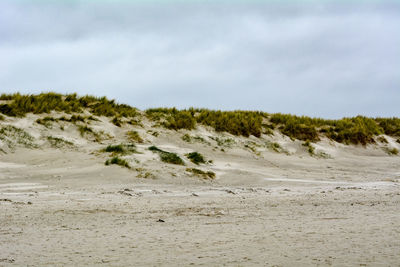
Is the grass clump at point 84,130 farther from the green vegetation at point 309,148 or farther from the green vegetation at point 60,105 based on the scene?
the green vegetation at point 309,148

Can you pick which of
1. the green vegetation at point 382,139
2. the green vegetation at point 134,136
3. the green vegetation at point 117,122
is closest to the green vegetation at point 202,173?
the green vegetation at point 134,136

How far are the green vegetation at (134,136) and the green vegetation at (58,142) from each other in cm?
173

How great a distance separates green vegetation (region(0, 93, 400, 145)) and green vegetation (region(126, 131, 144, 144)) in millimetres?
796

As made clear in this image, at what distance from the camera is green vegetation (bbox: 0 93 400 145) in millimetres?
12984

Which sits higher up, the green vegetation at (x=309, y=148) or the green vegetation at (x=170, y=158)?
the green vegetation at (x=309, y=148)

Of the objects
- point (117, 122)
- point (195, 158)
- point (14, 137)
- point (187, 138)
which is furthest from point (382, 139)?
point (14, 137)

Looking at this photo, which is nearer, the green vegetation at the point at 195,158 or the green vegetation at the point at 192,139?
the green vegetation at the point at 195,158

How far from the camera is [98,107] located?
554 inches

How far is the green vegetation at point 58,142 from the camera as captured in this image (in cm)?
1134

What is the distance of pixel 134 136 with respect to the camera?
41.7 feet

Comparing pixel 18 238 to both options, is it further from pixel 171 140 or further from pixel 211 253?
pixel 171 140

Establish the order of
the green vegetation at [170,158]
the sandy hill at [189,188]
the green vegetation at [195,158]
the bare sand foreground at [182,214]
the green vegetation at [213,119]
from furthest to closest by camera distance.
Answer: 1. the green vegetation at [213,119]
2. the green vegetation at [195,158]
3. the green vegetation at [170,158]
4. the sandy hill at [189,188]
5. the bare sand foreground at [182,214]

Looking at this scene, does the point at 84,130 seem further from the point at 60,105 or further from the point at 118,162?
the point at 118,162

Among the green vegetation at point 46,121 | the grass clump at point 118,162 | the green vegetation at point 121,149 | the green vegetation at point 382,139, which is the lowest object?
the grass clump at point 118,162
